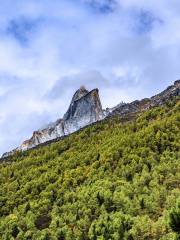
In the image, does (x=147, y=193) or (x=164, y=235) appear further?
(x=147, y=193)

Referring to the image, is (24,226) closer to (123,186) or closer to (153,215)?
(123,186)

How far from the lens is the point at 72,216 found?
18350cm

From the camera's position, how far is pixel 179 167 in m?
198

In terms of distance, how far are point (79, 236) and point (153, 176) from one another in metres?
40.3

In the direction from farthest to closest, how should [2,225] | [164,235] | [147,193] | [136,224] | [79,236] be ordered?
1. [2,225]
2. [147,193]
3. [79,236]
4. [136,224]
5. [164,235]

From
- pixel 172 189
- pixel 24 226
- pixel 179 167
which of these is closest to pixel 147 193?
pixel 172 189

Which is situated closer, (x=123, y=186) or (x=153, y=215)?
(x=153, y=215)

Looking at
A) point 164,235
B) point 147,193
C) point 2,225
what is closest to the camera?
point 164,235

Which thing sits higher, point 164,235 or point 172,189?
point 172,189

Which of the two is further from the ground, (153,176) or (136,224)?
(153,176)

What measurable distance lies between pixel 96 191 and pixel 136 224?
139 feet

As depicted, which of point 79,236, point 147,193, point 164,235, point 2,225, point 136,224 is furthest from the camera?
point 2,225

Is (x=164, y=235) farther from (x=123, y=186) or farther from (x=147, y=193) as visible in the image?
(x=123, y=186)

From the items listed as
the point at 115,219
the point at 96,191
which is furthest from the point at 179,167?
the point at 115,219
